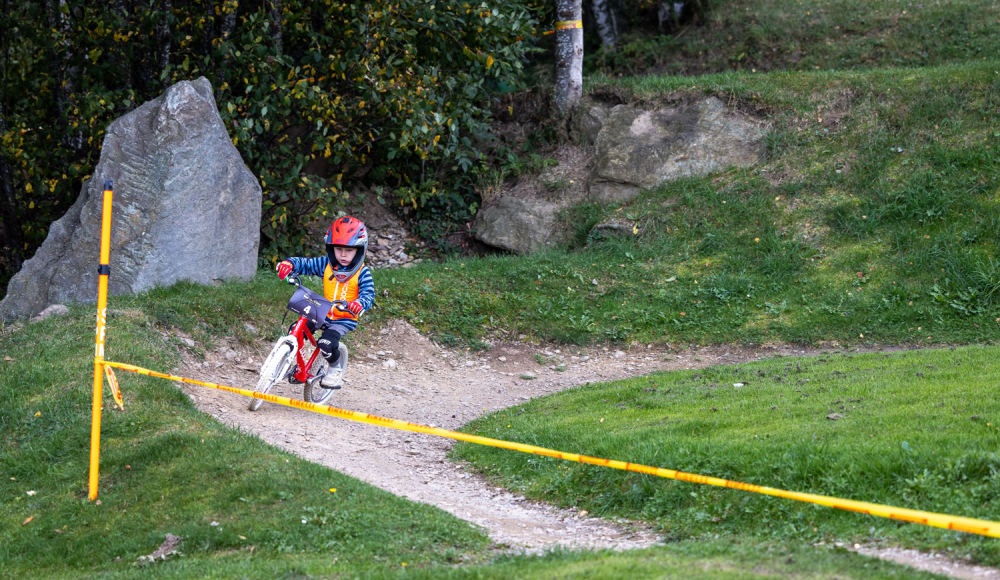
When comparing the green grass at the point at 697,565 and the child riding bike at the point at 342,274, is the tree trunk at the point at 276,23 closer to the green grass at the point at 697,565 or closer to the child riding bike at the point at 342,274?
the child riding bike at the point at 342,274

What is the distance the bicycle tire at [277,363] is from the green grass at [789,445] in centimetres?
181

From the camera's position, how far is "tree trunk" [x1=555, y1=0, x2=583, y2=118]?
50.1ft

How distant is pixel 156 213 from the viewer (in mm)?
9891

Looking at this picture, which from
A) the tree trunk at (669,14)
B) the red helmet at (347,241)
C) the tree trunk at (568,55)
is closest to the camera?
the red helmet at (347,241)

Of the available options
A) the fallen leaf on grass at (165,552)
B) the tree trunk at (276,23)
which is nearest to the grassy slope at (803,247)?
the tree trunk at (276,23)

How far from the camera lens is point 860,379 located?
7.49 m

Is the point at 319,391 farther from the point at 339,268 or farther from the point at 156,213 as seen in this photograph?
the point at 156,213

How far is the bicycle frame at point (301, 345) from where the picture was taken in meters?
7.69

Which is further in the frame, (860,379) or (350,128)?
(350,128)

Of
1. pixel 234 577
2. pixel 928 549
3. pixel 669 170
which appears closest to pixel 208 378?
pixel 234 577

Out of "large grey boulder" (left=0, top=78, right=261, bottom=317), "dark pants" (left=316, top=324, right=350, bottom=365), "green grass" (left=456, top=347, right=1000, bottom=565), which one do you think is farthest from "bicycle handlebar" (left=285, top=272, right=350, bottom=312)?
"large grey boulder" (left=0, top=78, right=261, bottom=317)

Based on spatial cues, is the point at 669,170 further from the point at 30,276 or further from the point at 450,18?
the point at 30,276

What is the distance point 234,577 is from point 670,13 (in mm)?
17301

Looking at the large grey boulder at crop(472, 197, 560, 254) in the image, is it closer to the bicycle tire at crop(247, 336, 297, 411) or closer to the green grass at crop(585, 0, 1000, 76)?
the green grass at crop(585, 0, 1000, 76)
